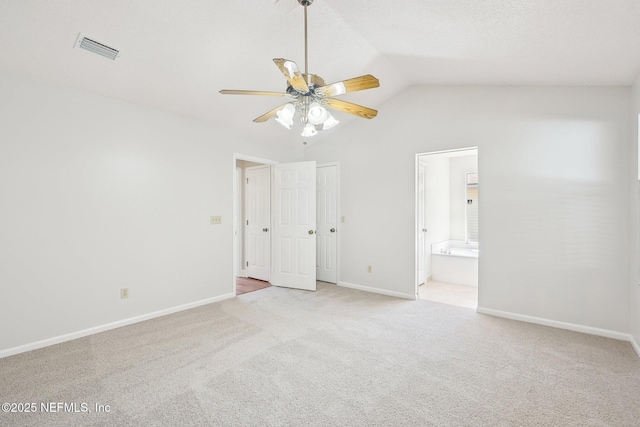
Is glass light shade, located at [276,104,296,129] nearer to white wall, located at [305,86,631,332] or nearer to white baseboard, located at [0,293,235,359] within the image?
white wall, located at [305,86,631,332]

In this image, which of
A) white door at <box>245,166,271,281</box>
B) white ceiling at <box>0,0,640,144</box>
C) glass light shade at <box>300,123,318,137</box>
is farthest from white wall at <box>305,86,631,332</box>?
glass light shade at <box>300,123,318,137</box>

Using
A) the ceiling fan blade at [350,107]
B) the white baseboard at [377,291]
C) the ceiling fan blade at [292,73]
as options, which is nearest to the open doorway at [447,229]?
the white baseboard at [377,291]

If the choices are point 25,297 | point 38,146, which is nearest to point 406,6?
point 38,146

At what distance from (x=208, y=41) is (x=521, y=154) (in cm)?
352

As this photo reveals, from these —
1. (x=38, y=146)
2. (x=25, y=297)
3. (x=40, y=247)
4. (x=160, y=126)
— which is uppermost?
(x=160, y=126)

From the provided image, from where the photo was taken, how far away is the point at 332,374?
7.45 feet

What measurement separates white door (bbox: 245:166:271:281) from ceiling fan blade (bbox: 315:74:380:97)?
3.39 m

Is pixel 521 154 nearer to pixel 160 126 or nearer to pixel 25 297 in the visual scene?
pixel 160 126

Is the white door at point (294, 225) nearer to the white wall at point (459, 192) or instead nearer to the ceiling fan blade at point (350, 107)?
the ceiling fan blade at point (350, 107)

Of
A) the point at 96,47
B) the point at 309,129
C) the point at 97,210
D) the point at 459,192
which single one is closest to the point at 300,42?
the point at 309,129

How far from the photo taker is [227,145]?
4.25 meters

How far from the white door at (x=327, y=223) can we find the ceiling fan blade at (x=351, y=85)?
3.08 meters

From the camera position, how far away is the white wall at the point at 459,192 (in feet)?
18.9

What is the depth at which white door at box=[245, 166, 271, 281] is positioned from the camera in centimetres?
522
